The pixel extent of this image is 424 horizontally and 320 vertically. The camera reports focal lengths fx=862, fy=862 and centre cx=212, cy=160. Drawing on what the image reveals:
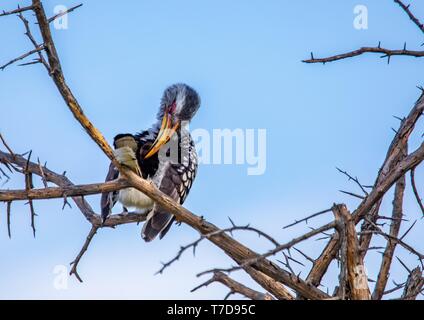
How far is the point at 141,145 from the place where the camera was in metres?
6.41

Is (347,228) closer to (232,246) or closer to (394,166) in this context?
(232,246)

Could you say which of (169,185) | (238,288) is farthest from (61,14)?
(169,185)

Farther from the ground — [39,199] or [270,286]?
[39,199]

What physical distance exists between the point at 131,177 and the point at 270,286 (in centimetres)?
99

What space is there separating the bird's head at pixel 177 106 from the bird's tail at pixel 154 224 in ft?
4.23

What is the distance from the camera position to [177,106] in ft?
25.2

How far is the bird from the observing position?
19.4ft

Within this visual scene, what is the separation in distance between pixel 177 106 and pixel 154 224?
1.87 meters

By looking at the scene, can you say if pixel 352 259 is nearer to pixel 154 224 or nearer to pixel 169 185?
pixel 154 224

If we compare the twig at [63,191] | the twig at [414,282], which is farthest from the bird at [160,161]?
the twig at [414,282]

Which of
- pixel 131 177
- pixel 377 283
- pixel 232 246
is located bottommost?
pixel 377 283

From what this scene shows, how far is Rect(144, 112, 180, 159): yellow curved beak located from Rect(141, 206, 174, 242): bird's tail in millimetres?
487

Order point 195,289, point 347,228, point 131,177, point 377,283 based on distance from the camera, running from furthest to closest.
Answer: point 377,283 → point 131,177 → point 347,228 → point 195,289
